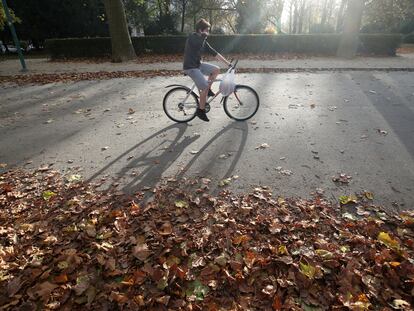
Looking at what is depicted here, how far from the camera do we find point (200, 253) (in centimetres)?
293

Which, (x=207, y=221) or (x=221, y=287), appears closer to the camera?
(x=221, y=287)

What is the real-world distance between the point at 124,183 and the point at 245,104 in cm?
322

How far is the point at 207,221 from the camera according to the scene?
3363mm

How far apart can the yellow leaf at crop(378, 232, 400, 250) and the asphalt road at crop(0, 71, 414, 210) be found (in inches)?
27.0

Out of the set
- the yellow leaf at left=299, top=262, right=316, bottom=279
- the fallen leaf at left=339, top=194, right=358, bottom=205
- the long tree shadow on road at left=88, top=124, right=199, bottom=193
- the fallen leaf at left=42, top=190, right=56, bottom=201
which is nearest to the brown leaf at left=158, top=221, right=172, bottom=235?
the long tree shadow on road at left=88, top=124, right=199, bottom=193

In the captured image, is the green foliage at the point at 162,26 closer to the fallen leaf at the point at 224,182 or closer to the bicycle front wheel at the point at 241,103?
the bicycle front wheel at the point at 241,103

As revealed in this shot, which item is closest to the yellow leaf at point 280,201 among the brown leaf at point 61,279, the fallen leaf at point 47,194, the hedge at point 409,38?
the brown leaf at point 61,279

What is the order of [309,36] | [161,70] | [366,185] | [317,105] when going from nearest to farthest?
[366,185]
[317,105]
[161,70]
[309,36]

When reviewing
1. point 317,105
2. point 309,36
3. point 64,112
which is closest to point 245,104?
point 317,105

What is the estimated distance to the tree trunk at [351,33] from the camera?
639 inches

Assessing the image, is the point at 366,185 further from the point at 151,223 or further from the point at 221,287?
the point at 151,223

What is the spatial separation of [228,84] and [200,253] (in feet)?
12.7

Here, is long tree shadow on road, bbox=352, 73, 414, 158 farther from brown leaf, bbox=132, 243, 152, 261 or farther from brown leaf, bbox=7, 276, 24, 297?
brown leaf, bbox=7, 276, 24, 297

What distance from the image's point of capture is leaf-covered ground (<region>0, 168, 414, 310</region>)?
2.46 metres
